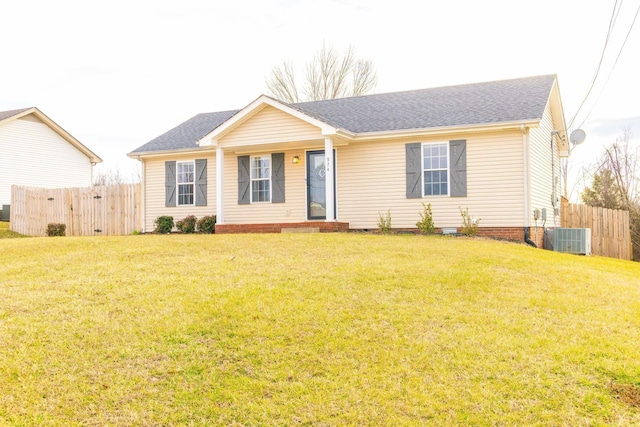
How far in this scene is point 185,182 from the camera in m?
18.9

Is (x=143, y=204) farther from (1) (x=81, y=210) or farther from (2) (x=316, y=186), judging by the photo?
(2) (x=316, y=186)

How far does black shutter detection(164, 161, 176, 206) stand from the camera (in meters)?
19.0

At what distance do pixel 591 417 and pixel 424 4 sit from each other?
42.1 feet

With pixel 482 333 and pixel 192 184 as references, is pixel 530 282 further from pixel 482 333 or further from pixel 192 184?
pixel 192 184

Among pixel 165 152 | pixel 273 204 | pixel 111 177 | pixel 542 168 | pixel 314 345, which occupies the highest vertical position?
pixel 111 177

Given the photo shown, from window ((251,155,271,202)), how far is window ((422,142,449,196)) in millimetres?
5215

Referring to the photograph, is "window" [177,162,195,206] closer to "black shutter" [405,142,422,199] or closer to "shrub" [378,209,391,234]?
"shrub" [378,209,391,234]

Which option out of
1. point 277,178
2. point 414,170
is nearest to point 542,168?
point 414,170

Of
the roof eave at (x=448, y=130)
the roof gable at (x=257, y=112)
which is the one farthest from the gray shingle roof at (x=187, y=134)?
the roof eave at (x=448, y=130)

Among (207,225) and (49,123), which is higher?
(49,123)

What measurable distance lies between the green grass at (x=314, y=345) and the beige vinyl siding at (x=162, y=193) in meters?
9.31

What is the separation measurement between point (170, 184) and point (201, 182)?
51.1 inches

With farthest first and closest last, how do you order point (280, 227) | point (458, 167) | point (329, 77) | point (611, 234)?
1. point (329, 77)
2. point (611, 234)
3. point (280, 227)
4. point (458, 167)

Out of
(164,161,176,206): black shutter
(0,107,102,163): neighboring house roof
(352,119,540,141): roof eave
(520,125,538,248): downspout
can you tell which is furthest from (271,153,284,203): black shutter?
(0,107,102,163): neighboring house roof
